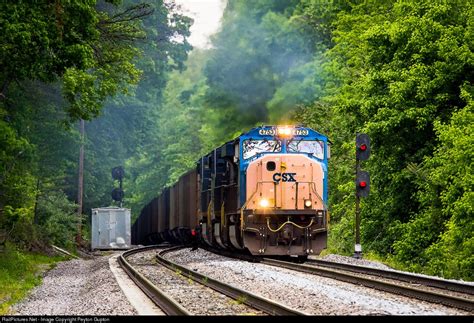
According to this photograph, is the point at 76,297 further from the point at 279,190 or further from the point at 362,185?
the point at 362,185

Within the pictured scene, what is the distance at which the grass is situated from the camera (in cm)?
1742

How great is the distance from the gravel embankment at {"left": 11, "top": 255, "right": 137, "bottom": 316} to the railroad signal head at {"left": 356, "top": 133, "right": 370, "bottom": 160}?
26.0 feet

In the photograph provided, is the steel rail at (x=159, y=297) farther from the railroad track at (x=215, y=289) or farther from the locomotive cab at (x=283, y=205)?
the locomotive cab at (x=283, y=205)

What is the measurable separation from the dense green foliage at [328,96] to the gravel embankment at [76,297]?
274 cm

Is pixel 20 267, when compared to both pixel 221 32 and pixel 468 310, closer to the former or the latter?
pixel 468 310

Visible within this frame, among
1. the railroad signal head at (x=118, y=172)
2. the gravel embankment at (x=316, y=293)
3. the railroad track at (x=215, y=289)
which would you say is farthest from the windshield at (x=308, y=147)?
the railroad signal head at (x=118, y=172)

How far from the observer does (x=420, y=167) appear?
2611 centimetres

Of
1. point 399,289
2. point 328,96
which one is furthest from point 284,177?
point 328,96

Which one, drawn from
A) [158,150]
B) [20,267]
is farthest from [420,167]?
[158,150]

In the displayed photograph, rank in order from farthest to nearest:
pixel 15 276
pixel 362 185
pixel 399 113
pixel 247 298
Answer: pixel 399 113
pixel 362 185
pixel 15 276
pixel 247 298

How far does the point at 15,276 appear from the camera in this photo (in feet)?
73.9

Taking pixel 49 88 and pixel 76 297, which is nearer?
pixel 76 297

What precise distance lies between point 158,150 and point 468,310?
7304cm

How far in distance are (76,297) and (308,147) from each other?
7607mm
